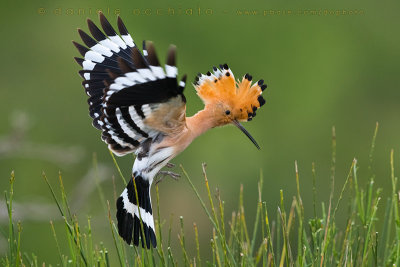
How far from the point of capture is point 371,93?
9336 millimetres

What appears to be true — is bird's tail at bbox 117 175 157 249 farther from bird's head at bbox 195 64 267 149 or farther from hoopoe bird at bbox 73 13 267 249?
bird's head at bbox 195 64 267 149

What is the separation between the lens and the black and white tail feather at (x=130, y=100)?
2.11 metres

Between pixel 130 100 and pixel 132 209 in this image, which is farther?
pixel 132 209

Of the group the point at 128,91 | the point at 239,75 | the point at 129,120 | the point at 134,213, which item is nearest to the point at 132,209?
the point at 134,213

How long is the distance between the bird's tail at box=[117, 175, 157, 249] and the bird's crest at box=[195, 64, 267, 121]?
0.31 meters

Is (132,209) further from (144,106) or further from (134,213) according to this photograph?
(144,106)

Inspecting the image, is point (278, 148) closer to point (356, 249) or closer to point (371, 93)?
point (371, 93)

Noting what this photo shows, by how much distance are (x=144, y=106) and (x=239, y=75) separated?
19.9 ft

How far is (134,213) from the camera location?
235cm

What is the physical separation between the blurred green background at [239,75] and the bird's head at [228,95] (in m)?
4.27

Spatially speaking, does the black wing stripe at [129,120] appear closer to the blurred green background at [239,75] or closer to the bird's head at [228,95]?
the bird's head at [228,95]

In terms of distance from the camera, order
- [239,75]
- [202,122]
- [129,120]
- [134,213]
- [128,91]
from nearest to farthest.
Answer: [128,91]
[129,120]
[134,213]
[202,122]
[239,75]

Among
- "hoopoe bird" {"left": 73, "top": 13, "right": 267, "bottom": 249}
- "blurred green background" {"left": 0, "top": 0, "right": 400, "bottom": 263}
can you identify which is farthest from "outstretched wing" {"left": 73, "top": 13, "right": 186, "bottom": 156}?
"blurred green background" {"left": 0, "top": 0, "right": 400, "bottom": 263}

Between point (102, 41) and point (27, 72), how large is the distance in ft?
18.7
